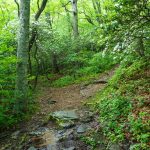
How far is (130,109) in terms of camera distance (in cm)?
753

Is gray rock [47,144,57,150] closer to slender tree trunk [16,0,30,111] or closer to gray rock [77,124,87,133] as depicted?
gray rock [77,124,87,133]

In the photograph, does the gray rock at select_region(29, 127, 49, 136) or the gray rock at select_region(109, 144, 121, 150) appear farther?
the gray rock at select_region(29, 127, 49, 136)

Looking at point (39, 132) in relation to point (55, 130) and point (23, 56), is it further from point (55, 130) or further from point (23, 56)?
point (23, 56)

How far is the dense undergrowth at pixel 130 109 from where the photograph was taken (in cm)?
637

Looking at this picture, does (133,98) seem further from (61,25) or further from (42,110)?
(61,25)

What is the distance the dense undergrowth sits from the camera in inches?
251

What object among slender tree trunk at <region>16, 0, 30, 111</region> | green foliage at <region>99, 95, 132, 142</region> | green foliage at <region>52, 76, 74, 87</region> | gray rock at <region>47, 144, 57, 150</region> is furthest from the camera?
green foliage at <region>52, 76, 74, 87</region>

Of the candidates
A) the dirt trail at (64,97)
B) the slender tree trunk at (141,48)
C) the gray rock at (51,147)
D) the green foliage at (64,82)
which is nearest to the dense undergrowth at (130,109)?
the slender tree trunk at (141,48)

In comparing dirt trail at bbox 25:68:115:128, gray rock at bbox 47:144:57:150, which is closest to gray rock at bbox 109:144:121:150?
gray rock at bbox 47:144:57:150

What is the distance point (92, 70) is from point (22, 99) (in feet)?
27.2

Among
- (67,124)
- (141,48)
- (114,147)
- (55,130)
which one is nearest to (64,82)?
(141,48)

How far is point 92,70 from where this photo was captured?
17.7 meters

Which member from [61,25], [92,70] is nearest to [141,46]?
[92,70]

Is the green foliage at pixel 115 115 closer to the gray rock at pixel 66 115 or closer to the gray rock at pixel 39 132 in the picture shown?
the gray rock at pixel 66 115
